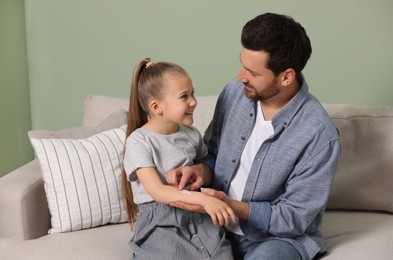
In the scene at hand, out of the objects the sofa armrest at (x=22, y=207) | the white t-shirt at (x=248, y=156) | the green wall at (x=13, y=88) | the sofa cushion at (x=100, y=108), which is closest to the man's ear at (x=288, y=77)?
the white t-shirt at (x=248, y=156)

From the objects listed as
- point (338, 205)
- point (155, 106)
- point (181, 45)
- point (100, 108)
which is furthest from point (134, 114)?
point (181, 45)

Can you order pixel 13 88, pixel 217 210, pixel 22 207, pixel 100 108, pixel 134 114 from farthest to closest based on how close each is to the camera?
pixel 13 88, pixel 100 108, pixel 22 207, pixel 134 114, pixel 217 210

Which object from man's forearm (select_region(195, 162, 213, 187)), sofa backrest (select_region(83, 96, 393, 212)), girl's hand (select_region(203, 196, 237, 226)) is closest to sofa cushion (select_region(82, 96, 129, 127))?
man's forearm (select_region(195, 162, 213, 187))

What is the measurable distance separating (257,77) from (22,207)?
3.19 feet

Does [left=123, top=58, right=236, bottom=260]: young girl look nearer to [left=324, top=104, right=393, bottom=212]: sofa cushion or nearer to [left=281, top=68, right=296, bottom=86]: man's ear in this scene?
[left=281, top=68, right=296, bottom=86]: man's ear

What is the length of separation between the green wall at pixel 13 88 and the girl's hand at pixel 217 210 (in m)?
1.97

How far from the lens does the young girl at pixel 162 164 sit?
198 centimetres

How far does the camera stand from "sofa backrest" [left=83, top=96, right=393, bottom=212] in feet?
8.13

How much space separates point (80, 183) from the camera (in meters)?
2.38

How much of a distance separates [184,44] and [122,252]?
4.38 feet

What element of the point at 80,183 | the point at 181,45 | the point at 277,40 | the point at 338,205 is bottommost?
the point at 338,205

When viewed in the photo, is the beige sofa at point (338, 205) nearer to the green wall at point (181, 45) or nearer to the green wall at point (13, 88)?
the green wall at point (181, 45)

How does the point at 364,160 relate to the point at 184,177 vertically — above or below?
below

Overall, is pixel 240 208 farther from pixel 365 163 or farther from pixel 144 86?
pixel 365 163
